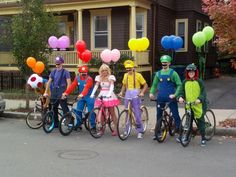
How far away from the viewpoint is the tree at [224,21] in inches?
424

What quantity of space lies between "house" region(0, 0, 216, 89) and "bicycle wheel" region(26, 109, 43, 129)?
8.37m

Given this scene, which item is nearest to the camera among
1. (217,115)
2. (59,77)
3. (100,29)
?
(59,77)

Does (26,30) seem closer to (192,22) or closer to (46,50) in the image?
(46,50)

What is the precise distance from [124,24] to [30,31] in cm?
778

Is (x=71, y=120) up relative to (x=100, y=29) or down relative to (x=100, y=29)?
down

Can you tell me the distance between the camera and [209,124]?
9.80 metres

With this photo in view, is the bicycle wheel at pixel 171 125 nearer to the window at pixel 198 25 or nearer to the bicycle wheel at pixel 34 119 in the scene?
the bicycle wheel at pixel 34 119

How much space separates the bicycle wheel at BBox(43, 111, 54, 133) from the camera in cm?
1068

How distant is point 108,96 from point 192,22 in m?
15.3

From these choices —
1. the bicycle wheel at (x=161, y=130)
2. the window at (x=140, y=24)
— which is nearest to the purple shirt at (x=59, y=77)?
the bicycle wheel at (x=161, y=130)

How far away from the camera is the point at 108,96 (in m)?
9.97

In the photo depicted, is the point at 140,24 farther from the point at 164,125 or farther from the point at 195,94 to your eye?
the point at 195,94

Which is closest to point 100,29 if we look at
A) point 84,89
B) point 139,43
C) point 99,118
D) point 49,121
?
point 139,43

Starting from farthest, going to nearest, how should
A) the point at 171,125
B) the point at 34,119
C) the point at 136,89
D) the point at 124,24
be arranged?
the point at 124,24, the point at 34,119, the point at 136,89, the point at 171,125
